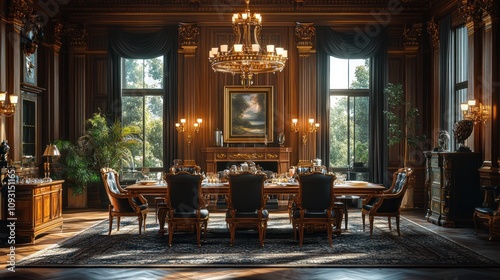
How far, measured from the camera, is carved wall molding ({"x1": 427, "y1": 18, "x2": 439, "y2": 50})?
1195 centimetres

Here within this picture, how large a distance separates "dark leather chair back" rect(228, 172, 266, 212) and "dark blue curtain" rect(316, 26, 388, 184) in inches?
212

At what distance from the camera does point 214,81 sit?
12.7 metres

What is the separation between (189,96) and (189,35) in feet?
4.60

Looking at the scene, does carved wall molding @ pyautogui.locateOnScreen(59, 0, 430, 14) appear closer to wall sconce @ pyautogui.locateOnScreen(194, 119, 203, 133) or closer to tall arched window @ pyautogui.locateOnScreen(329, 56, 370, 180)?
tall arched window @ pyautogui.locateOnScreen(329, 56, 370, 180)

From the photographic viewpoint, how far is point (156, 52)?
41.7ft

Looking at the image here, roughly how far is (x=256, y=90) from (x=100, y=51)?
12.4 ft

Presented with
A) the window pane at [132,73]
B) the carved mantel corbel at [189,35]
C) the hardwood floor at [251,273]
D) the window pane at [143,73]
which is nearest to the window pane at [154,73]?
the window pane at [143,73]

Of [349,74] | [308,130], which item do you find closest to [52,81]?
[308,130]

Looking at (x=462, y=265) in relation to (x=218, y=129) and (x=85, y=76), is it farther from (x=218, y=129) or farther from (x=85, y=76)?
(x=85, y=76)

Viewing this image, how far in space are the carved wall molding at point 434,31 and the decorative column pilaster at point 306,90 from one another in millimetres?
2549

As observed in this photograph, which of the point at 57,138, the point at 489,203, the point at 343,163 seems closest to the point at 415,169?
the point at 343,163

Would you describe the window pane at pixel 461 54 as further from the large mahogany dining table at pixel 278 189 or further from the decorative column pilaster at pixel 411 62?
the large mahogany dining table at pixel 278 189

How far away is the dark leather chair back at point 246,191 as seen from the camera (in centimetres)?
751

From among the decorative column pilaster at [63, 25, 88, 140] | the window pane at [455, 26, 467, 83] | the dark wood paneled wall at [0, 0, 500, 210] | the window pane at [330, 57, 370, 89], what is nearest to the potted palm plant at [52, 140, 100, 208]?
the decorative column pilaster at [63, 25, 88, 140]
